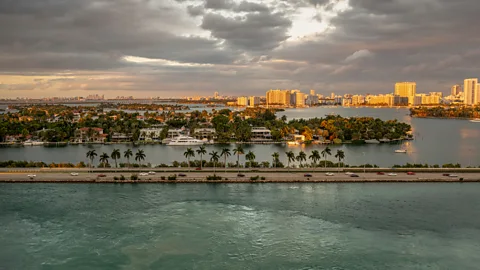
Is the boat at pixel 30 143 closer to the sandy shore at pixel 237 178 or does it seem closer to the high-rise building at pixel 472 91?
the sandy shore at pixel 237 178

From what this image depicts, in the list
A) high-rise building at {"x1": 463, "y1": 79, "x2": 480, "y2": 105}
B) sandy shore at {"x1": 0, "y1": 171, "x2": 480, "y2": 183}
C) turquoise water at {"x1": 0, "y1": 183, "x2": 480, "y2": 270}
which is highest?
high-rise building at {"x1": 463, "y1": 79, "x2": 480, "y2": 105}

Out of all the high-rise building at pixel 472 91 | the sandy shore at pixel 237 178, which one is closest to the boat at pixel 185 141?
the sandy shore at pixel 237 178

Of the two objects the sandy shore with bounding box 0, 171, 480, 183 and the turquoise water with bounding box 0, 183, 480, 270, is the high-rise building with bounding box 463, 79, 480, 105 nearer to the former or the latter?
the sandy shore with bounding box 0, 171, 480, 183

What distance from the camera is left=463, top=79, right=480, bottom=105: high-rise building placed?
105625mm

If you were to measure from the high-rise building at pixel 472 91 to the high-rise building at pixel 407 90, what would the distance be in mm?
20294

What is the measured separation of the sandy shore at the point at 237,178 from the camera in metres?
16.5

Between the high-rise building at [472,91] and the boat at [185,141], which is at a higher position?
the high-rise building at [472,91]

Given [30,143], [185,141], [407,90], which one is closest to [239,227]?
[185,141]

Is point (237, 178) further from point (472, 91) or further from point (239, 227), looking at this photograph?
point (472, 91)

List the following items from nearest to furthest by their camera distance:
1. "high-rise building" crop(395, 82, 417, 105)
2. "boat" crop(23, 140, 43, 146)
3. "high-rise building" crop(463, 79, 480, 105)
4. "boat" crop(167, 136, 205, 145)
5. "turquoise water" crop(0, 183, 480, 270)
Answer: "turquoise water" crop(0, 183, 480, 270), "boat" crop(23, 140, 43, 146), "boat" crop(167, 136, 205, 145), "high-rise building" crop(463, 79, 480, 105), "high-rise building" crop(395, 82, 417, 105)

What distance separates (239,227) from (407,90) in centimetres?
13595

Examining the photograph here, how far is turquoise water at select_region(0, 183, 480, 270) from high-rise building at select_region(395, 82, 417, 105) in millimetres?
124783

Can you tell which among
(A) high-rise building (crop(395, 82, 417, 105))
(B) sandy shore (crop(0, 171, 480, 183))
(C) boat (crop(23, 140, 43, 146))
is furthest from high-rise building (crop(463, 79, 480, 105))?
(C) boat (crop(23, 140, 43, 146))

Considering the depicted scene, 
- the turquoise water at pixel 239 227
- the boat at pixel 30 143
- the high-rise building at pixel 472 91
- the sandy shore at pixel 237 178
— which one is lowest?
the turquoise water at pixel 239 227
